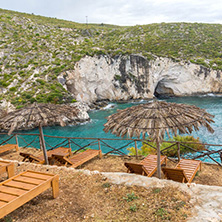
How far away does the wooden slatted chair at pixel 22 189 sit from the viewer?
130 inches

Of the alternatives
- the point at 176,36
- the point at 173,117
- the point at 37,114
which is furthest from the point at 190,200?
the point at 176,36

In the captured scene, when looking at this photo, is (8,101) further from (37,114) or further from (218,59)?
(218,59)

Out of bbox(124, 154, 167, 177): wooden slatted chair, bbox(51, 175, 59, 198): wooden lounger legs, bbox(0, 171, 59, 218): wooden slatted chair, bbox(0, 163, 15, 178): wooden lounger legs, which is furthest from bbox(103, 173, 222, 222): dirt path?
bbox(0, 163, 15, 178): wooden lounger legs

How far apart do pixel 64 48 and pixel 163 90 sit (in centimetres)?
2295

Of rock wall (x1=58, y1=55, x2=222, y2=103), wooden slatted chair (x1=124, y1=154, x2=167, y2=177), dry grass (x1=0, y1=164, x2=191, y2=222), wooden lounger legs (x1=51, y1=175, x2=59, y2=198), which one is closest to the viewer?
dry grass (x1=0, y1=164, x2=191, y2=222)

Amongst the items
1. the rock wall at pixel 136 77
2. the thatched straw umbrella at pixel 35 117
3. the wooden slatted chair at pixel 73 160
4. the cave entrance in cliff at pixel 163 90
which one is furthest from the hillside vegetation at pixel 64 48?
the wooden slatted chair at pixel 73 160

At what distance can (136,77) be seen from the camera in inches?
1545

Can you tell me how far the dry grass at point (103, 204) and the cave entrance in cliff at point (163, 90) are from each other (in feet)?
130

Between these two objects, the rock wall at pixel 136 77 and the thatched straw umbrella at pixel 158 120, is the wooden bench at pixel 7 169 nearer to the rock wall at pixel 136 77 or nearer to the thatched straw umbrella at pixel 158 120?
the thatched straw umbrella at pixel 158 120

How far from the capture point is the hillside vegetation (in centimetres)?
2972

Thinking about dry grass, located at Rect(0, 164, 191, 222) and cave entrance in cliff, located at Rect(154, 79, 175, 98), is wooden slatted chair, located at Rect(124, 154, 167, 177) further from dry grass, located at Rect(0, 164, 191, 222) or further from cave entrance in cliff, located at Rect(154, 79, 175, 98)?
cave entrance in cliff, located at Rect(154, 79, 175, 98)

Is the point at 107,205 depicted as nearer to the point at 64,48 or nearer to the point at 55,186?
the point at 55,186

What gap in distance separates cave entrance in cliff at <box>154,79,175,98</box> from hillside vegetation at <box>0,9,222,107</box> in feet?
19.3

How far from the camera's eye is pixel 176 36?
1948 inches
